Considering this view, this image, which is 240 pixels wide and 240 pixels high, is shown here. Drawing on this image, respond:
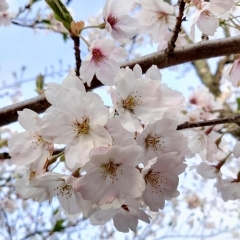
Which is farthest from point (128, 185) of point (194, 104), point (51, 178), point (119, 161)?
point (194, 104)

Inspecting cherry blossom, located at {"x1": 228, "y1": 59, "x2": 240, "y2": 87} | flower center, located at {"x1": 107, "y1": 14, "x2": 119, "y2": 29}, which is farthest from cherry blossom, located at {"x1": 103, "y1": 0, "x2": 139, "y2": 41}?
cherry blossom, located at {"x1": 228, "y1": 59, "x2": 240, "y2": 87}

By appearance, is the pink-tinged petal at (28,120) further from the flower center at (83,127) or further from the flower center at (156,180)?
the flower center at (156,180)

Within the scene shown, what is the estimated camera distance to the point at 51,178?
0.71 metres

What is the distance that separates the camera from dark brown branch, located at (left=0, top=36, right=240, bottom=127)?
96cm

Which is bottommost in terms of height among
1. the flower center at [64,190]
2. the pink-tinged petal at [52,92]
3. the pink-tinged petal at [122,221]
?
the pink-tinged petal at [122,221]

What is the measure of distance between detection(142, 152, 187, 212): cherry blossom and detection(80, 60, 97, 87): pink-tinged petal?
0.28m

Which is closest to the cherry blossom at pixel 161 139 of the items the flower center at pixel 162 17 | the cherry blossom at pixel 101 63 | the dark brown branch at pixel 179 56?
the cherry blossom at pixel 101 63

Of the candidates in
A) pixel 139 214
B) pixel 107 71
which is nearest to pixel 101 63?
pixel 107 71

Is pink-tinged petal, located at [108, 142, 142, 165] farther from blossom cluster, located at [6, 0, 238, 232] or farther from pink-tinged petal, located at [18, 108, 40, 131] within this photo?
pink-tinged petal, located at [18, 108, 40, 131]

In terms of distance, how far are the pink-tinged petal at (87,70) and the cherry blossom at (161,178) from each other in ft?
0.92

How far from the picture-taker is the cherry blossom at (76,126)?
64 centimetres

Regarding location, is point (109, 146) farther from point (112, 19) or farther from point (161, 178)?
point (112, 19)

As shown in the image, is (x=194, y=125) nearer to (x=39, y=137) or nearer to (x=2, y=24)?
(x=39, y=137)

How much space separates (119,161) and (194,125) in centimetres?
31
